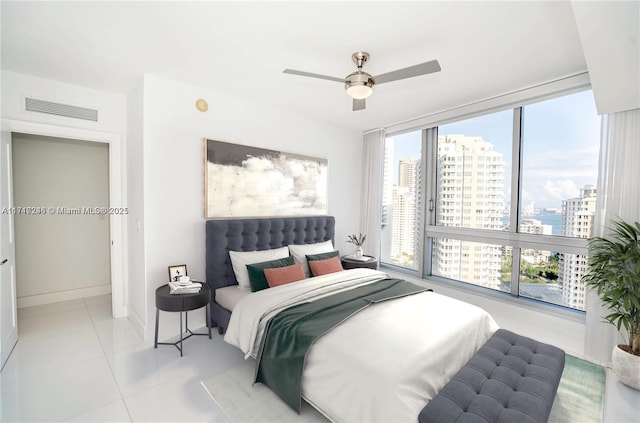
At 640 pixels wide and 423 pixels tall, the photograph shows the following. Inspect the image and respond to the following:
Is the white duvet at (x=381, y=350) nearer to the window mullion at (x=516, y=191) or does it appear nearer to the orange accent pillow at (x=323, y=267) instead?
the orange accent pillow at (x=323, y=267)

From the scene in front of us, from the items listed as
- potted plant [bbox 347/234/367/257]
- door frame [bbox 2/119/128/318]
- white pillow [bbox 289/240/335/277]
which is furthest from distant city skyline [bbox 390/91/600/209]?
door frame [bbox 2/119/128/318]

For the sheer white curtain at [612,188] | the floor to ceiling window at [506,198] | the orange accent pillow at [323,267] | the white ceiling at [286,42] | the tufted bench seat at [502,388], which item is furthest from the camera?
the orange accent pillow at [323,267]

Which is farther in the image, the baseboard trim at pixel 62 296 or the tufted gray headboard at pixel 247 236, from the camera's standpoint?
the baseboard trim at pixel 62 296

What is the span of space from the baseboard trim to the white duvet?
293 cm

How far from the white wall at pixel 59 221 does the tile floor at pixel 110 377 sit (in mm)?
729

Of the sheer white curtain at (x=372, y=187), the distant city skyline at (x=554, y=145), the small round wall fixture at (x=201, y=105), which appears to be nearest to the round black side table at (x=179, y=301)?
the small round wall fixture at (x=201, y=105)

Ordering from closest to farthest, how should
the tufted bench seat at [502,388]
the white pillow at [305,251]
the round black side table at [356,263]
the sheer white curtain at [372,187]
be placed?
the tufted bench seat at [502,388] < the white pillow at [305,251] < the round black side table at [356,263] < the sheer white curtain at [372,187]

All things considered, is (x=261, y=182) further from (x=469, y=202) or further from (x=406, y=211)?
(x=469, y=202)

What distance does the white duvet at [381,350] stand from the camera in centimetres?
159

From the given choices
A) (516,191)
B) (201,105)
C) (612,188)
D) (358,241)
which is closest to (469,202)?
(516,191)

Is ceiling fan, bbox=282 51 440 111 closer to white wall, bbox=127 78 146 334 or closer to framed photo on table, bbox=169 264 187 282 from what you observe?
white wall, bbox=127 78 146 334

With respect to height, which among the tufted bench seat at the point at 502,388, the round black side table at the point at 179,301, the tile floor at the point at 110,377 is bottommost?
the tile floor at the point at 110,377

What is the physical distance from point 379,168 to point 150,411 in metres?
3.97

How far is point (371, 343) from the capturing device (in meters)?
1.88
